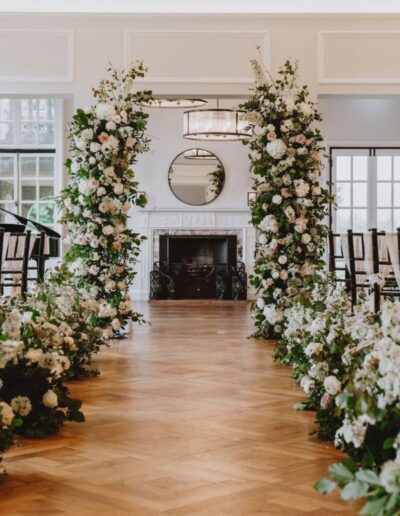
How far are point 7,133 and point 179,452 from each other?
12895 mm

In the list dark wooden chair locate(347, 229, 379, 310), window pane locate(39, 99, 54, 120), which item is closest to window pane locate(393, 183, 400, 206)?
window pane locate(39, 99, 54, 120)

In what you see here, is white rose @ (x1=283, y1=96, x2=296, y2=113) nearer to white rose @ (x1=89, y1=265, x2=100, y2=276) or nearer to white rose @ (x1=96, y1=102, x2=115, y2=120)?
white rose @ (x1=96, y1=102, x2=115, y2=120)

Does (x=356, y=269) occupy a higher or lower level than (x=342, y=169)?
lower

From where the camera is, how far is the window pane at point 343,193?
15.7 m

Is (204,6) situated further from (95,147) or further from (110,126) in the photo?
(95,147)

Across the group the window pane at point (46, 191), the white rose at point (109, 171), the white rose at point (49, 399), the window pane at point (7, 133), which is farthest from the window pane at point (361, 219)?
the white rose at point (49, 399)

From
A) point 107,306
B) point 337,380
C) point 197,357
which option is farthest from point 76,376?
point 337,380

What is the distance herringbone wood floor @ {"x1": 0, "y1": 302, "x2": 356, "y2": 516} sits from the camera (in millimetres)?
3186

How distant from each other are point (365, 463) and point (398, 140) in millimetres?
13326

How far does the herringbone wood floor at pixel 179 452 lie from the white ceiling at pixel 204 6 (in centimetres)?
452

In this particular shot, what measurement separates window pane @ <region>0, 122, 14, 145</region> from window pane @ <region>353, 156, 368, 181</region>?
5.76m

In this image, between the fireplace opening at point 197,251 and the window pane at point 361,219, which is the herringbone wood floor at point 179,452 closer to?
the window pane at point 361,219

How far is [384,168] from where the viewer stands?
1580cm

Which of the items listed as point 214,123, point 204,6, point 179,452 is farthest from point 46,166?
point 179,452
